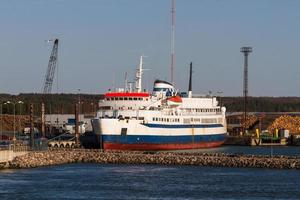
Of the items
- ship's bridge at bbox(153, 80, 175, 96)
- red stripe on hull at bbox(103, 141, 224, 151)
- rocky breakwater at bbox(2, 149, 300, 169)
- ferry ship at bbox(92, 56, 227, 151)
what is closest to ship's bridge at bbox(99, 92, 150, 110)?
ferry ship at bbox(92, 56, 227, 151)

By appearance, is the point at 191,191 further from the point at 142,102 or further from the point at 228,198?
the point at 142,102

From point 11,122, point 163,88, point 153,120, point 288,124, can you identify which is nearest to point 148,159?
point 153,120

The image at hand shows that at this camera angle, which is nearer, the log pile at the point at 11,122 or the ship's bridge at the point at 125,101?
the ship's bridge at the point at 125,101

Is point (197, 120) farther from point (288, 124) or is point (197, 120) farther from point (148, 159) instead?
point (288, 124)

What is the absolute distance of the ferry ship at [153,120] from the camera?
113312 mm

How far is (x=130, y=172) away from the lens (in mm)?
85188

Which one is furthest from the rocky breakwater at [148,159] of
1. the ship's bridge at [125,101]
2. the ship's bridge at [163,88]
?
the ship's bridge at [163,88]

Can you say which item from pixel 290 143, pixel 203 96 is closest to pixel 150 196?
pixel 203 96

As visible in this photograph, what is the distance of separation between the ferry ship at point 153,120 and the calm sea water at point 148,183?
2149cm

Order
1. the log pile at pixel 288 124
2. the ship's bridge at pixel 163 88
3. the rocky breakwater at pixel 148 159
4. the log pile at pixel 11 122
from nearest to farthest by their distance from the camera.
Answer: the rocky breakwater at pixel 148 159
the ship's bridge at pixel 163 88
the log pile at pixel 288 124
the log pile at pixel 11 122

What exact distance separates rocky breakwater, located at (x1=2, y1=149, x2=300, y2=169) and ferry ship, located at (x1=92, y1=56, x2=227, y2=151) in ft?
34.8

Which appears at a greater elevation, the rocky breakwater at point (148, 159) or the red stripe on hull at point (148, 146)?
the red stripe on hull at point (148, 146)

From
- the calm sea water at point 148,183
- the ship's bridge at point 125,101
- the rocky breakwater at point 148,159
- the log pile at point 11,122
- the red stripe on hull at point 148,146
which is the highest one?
the ship's bridge at point 125,101

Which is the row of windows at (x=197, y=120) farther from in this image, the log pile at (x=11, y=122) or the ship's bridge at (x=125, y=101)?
the log pile at (x=11, y=122)
